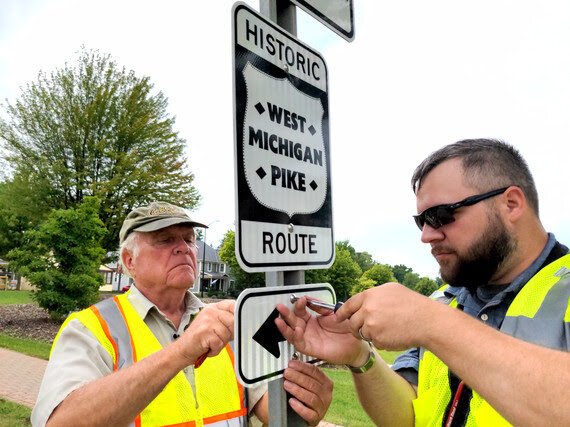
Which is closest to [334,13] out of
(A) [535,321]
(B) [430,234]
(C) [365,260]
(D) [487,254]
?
(B) [430,234]

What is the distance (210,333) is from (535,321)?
1.20 meters

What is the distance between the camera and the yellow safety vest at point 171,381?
236cm

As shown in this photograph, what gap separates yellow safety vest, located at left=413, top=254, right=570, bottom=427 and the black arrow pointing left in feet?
2.47

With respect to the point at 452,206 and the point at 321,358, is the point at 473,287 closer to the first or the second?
the point at 452,206

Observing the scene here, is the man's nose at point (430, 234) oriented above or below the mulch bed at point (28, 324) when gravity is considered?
above

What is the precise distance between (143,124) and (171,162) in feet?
7.58

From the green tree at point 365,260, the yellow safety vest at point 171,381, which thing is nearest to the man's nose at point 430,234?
the yellow safety vest at point 171,381

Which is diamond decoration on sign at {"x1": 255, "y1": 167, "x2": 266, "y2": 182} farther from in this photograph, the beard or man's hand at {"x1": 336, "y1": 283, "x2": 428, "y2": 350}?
the beard

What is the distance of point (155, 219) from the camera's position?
3.05m

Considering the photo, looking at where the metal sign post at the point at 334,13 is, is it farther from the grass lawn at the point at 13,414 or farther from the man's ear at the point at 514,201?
the grass lawn at the point at 13,414

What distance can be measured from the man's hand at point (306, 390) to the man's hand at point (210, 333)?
306 millimetres

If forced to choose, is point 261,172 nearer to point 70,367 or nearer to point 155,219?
point 70,367

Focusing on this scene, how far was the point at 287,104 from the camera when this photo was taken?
1670 millimetres

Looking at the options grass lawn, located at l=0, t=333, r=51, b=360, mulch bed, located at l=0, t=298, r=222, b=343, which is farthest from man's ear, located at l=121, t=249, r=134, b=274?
mulch bed, located at l=0, t=298, r=222, b=343
